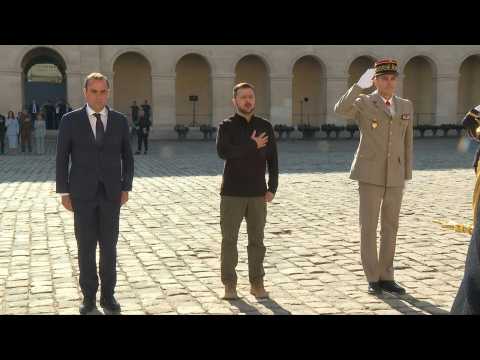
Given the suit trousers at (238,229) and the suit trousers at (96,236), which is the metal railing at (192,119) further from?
the suit trousers at (96,236)

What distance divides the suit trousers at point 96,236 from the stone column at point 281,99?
105ft

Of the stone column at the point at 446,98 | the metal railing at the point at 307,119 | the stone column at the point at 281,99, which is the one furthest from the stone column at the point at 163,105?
the stone column at the point at 446,98

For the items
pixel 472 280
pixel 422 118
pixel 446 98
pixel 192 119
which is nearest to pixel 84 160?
pixel 472 280

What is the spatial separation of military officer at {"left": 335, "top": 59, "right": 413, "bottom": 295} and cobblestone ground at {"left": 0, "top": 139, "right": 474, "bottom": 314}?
0.33m

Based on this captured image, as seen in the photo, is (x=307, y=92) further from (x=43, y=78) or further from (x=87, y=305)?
(x=87, y=305)

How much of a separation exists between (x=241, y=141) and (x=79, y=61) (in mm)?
29978

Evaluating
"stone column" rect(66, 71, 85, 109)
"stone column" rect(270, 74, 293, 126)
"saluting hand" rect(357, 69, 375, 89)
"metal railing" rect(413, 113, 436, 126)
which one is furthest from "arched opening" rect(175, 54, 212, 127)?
"saluting hand" rect(357, 69, 375, 89)

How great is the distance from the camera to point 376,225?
6121mm

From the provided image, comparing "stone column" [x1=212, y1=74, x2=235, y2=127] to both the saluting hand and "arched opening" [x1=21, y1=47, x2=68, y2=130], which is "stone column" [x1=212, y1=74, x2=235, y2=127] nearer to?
"arched opening" [x1=21, y1=47, x2=68, y2=130]

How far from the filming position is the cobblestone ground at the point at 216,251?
568 cm

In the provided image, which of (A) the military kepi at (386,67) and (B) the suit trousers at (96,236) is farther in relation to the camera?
(A) the military kepi at (386,67)
